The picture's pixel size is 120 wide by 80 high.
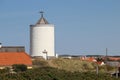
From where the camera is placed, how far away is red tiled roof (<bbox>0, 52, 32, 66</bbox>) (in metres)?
41.1

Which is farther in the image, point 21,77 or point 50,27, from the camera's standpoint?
point 50,27

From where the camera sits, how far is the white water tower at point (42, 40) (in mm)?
50469

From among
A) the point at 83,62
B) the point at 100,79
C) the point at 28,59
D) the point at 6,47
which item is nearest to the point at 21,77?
the point at 100,79

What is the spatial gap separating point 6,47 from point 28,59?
7168mm

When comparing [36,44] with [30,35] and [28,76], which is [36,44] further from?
[28,76]

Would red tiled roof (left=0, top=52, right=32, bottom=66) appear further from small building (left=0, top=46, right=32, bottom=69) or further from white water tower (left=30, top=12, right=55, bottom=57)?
white water tower (left=30, top=12, right=55, bottom=57)

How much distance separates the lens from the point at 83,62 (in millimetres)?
44688

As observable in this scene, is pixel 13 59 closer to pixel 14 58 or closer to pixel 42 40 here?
pixel 14 58

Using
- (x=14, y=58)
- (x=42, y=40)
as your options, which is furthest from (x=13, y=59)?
(x=42, y=40)

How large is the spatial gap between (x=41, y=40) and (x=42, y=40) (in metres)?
0.11

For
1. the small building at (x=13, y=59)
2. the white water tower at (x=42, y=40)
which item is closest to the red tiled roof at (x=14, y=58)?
the small building at (x=13, y=59)

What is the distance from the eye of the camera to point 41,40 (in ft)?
167

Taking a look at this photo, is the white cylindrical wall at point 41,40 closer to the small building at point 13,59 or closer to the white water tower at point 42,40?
the white water tower at point 42,40

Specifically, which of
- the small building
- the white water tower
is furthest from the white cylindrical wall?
the small building
